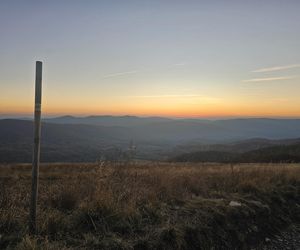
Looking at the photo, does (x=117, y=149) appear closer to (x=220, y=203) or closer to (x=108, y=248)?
(x=220, y=203)

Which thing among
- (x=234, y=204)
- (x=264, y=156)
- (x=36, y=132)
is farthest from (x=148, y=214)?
(x=264, y=156)

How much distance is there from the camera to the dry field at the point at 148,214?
5.16m

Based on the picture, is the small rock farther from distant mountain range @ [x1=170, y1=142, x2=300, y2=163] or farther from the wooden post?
distant mountain range @ [x1=170, y1=142, x2=300, y2=163]

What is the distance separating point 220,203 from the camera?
757cm

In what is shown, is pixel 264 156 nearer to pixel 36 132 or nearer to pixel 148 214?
pixel 148 214

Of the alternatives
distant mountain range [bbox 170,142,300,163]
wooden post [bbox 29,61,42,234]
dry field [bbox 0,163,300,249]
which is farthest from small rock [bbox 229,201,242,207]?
distant mountain range [bbox 170,142,300,163]

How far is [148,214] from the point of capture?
6.36 meters

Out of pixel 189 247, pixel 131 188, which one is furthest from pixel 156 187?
pixel 189 247

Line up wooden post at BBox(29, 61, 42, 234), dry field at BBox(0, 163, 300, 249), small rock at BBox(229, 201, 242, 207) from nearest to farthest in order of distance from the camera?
wooden post at BBox(29, 61, 42, 234)
dry field at BBox(0, 163, 300, 249)
small rock at BBox(229, 201, 242, 207)

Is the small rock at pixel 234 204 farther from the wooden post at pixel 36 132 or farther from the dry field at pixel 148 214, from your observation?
the wooden post at pixel 36 132

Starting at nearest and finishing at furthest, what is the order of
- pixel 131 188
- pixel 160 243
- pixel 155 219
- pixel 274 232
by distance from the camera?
pixel 160 243
pixel 155 219
pixel 274 232
pixel 131 188

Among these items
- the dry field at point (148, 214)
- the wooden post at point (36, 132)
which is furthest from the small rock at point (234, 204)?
the wooden post at point (36, 132)

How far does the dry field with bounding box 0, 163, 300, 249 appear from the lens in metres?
5.16

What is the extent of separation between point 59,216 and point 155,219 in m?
1.75
